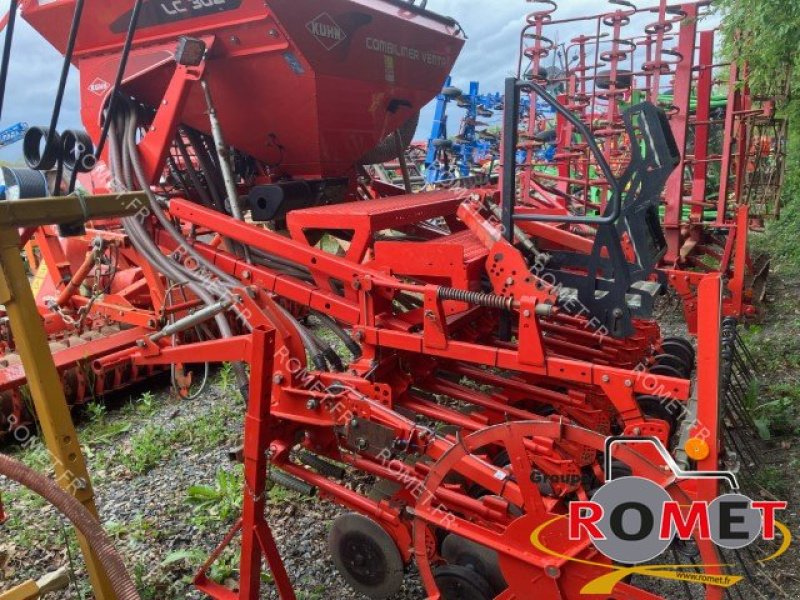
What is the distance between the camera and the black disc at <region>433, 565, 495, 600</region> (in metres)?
2.40

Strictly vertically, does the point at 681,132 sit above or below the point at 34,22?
below

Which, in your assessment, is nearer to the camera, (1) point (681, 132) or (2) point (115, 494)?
(2) point (115, 494)

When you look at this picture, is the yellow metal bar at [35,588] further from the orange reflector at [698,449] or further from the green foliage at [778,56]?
the green foliage at [778,56]

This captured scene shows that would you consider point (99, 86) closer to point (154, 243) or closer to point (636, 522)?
point (154, 243)

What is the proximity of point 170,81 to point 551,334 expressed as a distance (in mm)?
2782

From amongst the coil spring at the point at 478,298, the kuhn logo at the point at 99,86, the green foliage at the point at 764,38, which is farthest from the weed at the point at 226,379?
the green foliage at the point at 764,38

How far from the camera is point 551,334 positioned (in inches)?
150

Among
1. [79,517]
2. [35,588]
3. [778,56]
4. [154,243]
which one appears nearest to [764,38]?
[778,56]

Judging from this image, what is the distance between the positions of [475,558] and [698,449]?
1007 mm

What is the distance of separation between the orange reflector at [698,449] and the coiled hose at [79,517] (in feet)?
5.71

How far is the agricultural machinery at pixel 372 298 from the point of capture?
232cm

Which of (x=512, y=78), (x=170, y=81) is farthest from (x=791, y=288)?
(x=170, y=81)

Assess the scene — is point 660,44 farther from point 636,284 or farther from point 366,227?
point 366,227

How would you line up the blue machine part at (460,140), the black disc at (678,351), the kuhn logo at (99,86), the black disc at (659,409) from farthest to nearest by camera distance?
1. the blue machine part at (460,140)
2. the black disc at (678,351)
3. the kuhn logo at (99,86)
4. the black disc at (659,409)
